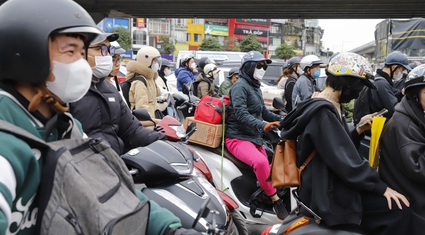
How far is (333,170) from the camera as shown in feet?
8.51

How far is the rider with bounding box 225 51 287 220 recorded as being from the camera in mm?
4605

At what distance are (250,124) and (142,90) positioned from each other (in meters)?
1.73

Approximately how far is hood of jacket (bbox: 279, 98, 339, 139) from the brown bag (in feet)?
0.35

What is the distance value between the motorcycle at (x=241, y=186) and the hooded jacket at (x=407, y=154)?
1969 mm

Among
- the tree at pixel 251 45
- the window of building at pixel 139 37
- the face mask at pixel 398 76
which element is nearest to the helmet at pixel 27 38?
the face mask at pixel 398 76

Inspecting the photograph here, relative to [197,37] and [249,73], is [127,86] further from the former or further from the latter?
[197,37]

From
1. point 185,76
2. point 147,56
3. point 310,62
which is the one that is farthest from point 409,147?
point 185,76

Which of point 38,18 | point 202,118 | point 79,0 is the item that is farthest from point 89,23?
point 79,0

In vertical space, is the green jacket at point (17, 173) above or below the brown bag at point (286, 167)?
above

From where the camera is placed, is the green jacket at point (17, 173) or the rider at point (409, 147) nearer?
the green jacket at point (17, 173)

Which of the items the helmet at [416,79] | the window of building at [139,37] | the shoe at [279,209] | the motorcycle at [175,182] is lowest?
the shoe at [279,209]

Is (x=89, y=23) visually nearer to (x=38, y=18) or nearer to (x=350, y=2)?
(x=38, y=18)

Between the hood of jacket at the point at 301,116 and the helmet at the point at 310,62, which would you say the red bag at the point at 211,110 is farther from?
the helmet at the point at 310,62

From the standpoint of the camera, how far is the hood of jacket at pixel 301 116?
104 inches
